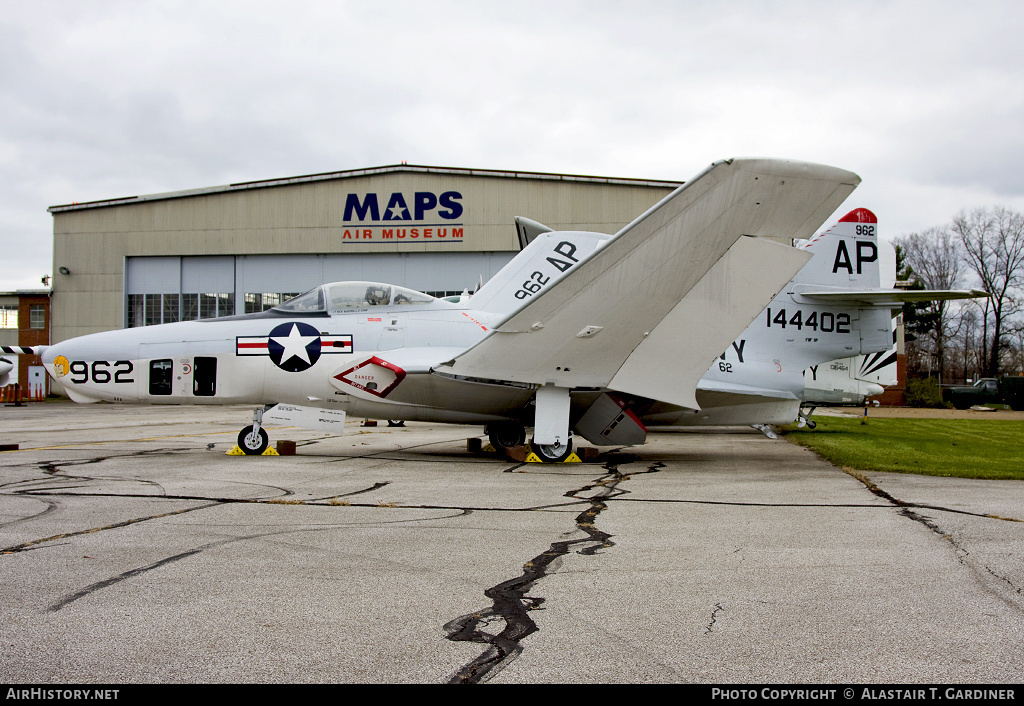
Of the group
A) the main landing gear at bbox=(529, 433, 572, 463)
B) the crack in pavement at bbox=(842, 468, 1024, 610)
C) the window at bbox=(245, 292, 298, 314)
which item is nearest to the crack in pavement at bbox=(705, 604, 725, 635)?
the crack in pavement at bbox=(842, 468, 1024, 610)

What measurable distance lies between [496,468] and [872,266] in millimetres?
8517

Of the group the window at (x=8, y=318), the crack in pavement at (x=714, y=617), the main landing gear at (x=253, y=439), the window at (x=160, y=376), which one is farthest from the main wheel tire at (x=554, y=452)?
the window at (x=8, y=318)

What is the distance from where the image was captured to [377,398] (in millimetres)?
10859

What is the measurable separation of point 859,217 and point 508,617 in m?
13.1

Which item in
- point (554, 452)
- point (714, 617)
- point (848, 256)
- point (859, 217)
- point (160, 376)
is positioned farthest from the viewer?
point (859, 217)

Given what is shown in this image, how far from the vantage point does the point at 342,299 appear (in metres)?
11.2

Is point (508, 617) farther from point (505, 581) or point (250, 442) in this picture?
point (250, 442)

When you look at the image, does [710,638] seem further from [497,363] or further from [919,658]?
[497,363]

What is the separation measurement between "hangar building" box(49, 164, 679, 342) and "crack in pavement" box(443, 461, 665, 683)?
29.0 metres

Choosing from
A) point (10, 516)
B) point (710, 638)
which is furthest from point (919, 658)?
point (10, 516)

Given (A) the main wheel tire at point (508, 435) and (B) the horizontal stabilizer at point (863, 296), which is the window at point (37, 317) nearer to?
(A) the main wheel tire at point (508, 435)

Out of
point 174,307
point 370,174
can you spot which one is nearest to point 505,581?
point 370,174

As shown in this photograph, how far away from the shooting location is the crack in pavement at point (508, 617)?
2729 millimetres

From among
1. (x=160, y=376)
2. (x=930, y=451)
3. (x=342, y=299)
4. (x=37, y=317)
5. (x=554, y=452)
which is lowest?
(x=930, y=451)
